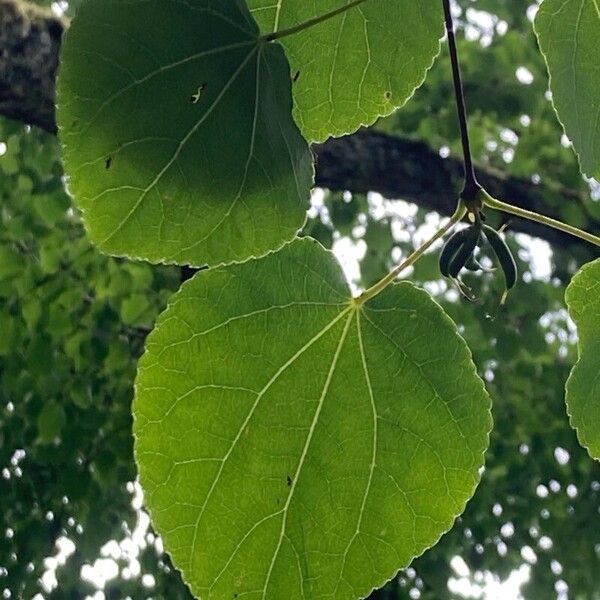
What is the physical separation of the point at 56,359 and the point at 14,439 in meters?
0.22

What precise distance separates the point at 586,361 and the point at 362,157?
1.21 meters

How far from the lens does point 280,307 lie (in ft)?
1.67

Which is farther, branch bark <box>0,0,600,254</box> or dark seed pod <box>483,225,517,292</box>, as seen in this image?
branch bark <box>0,0,600,254</box>

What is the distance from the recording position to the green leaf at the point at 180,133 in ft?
1.39

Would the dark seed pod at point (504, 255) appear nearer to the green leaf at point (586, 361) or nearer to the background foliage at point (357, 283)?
the green leaf at point (586, 361)

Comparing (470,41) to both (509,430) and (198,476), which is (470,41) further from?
(198,476)

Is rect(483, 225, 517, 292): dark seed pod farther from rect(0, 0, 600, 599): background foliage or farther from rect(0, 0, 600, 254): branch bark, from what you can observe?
rect(0, 0, 600, 599): background foliage

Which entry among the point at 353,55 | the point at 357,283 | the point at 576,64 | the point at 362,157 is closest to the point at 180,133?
the point at 353,55

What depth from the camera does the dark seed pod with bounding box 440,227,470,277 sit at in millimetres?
468

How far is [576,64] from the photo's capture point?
53cm

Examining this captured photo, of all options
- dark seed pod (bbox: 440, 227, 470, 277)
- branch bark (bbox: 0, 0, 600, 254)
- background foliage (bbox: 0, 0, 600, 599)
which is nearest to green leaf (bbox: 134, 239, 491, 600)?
dark seed pod (bbox: 440, 227, 470, 277)

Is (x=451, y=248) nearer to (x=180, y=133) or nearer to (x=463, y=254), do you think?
(x=463, y=254)

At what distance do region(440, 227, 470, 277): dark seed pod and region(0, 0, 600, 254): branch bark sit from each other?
1.73ft

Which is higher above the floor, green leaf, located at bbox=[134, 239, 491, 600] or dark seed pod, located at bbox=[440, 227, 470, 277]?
dark seed pod, located at bbox=[440, 227, 470, 277]
